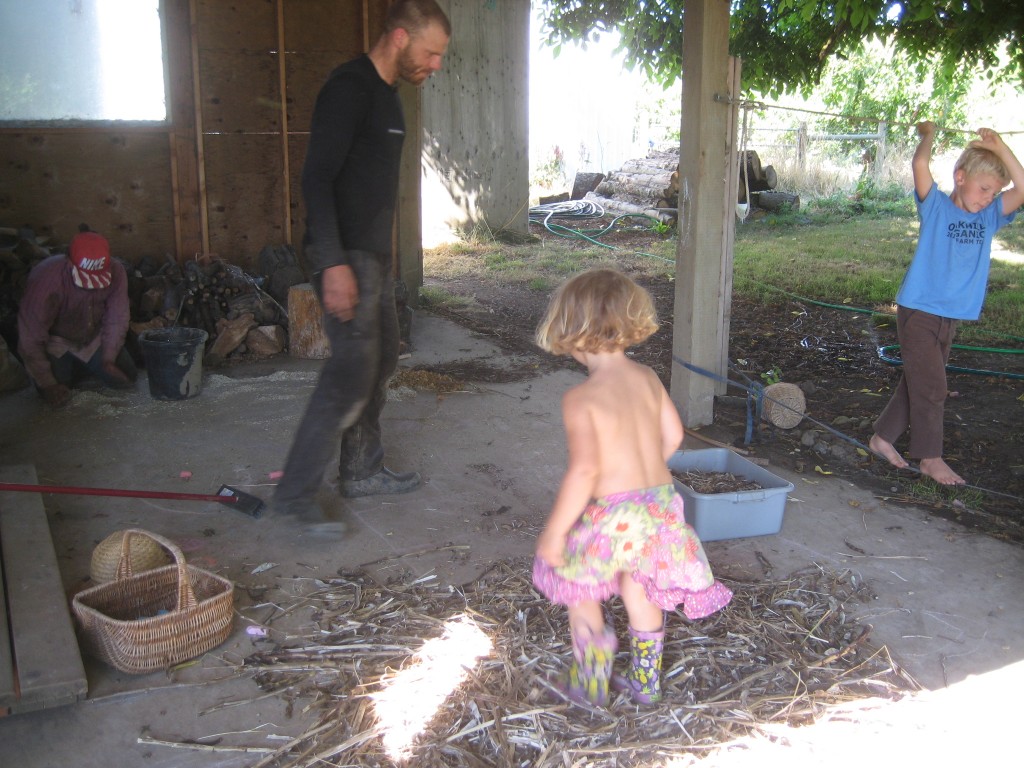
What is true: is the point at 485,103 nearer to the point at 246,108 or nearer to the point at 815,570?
the point at 246,108

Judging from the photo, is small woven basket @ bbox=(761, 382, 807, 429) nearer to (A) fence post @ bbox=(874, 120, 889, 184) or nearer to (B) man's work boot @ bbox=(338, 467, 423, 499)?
(B) man's work boot @ bbox=(338, 467, 423, 499)

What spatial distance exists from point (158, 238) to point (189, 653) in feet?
16.7

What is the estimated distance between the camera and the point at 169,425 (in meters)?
5.39

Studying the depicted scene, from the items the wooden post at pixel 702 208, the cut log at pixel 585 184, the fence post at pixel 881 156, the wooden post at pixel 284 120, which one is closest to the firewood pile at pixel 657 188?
the cut log at pixel 585 184

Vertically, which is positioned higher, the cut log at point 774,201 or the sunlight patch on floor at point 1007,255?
the cut log at point 774,201

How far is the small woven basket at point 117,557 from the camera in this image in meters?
3.23

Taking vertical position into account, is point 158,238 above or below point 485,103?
below

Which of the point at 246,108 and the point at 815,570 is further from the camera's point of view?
the point at 246,108

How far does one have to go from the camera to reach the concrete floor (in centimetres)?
277

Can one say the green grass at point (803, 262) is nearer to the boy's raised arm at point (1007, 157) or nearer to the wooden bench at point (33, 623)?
the boy's raised arm at point (1007, 157)

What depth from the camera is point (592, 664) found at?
275 centimetres

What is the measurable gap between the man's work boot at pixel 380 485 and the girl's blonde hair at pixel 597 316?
1.97m

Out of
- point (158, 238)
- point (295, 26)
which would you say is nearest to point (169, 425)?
point (158, 238)

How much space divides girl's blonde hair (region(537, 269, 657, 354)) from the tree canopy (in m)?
5.58
